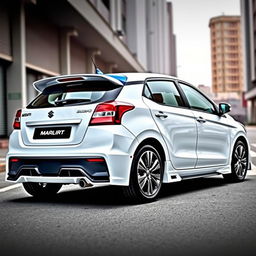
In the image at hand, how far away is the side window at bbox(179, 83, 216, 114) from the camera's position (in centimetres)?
792

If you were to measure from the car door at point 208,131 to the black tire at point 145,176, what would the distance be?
111cm

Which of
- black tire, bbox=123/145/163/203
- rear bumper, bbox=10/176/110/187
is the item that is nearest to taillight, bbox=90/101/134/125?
black tire, bbox=123/145/163/203

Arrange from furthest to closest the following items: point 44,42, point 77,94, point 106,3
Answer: point 106,3, point 44,42, point 77,94

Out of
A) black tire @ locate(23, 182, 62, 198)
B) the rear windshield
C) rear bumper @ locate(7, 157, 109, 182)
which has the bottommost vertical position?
black tire @ locate(23, 182, 62, 198)

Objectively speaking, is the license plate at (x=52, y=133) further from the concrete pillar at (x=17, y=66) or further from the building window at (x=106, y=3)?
the building window at (x=106, y=3)

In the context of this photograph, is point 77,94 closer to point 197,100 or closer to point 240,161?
point 197,100

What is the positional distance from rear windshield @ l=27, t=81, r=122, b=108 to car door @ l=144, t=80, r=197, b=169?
56 cm

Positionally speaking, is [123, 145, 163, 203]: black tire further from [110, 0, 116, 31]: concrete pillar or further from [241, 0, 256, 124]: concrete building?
[241, 0, 256, 124]: concrete building

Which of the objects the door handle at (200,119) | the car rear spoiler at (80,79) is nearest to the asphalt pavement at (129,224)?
the door handle at (200,119)

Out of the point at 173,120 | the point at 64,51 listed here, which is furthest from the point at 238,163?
the point at 64,51

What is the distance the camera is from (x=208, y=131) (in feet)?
26.4

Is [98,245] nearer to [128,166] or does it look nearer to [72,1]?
[128,166]

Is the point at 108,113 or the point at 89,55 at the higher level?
the point at 89,55

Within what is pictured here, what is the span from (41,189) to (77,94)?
1.55m
